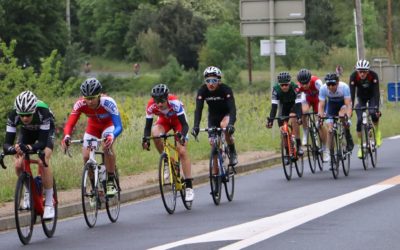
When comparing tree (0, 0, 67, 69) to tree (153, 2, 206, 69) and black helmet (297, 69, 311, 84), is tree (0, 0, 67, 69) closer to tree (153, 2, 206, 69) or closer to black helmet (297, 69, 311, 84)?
tree (153, 2, 206, 69)

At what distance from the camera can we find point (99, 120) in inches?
588

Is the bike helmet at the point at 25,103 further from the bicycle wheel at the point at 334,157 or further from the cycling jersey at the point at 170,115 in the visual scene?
the bicycle wheel at the point at 334,157

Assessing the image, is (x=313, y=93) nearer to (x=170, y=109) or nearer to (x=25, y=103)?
(x=170, y=109)

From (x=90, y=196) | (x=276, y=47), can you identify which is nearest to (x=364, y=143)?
(x=276, y=47)

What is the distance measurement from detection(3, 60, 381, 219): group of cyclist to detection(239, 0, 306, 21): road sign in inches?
250

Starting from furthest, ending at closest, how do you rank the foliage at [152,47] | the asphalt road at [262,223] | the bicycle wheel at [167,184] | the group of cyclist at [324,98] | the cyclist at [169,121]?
the foliage at [152,47] < the group of cyclist at [324,98] < the cyclist at [169,121] < the bicycle wheel at [167,184] < the asphalt road at [262,223]

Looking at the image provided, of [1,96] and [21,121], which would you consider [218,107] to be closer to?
[21,121]

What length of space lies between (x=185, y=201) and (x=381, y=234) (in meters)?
3.94

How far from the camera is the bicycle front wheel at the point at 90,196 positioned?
14227mm

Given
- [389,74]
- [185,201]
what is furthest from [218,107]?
[389,74]

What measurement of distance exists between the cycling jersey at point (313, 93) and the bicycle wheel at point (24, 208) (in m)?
9.24

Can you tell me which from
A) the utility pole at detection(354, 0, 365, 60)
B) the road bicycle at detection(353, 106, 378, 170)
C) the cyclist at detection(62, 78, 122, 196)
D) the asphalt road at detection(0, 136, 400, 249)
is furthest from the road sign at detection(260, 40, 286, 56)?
→ the utility pole at detection(354, 0, 365, 60)

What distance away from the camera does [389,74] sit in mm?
44875

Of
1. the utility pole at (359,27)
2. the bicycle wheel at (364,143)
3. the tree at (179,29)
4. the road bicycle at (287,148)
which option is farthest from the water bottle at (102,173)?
the tree at (179,29)
